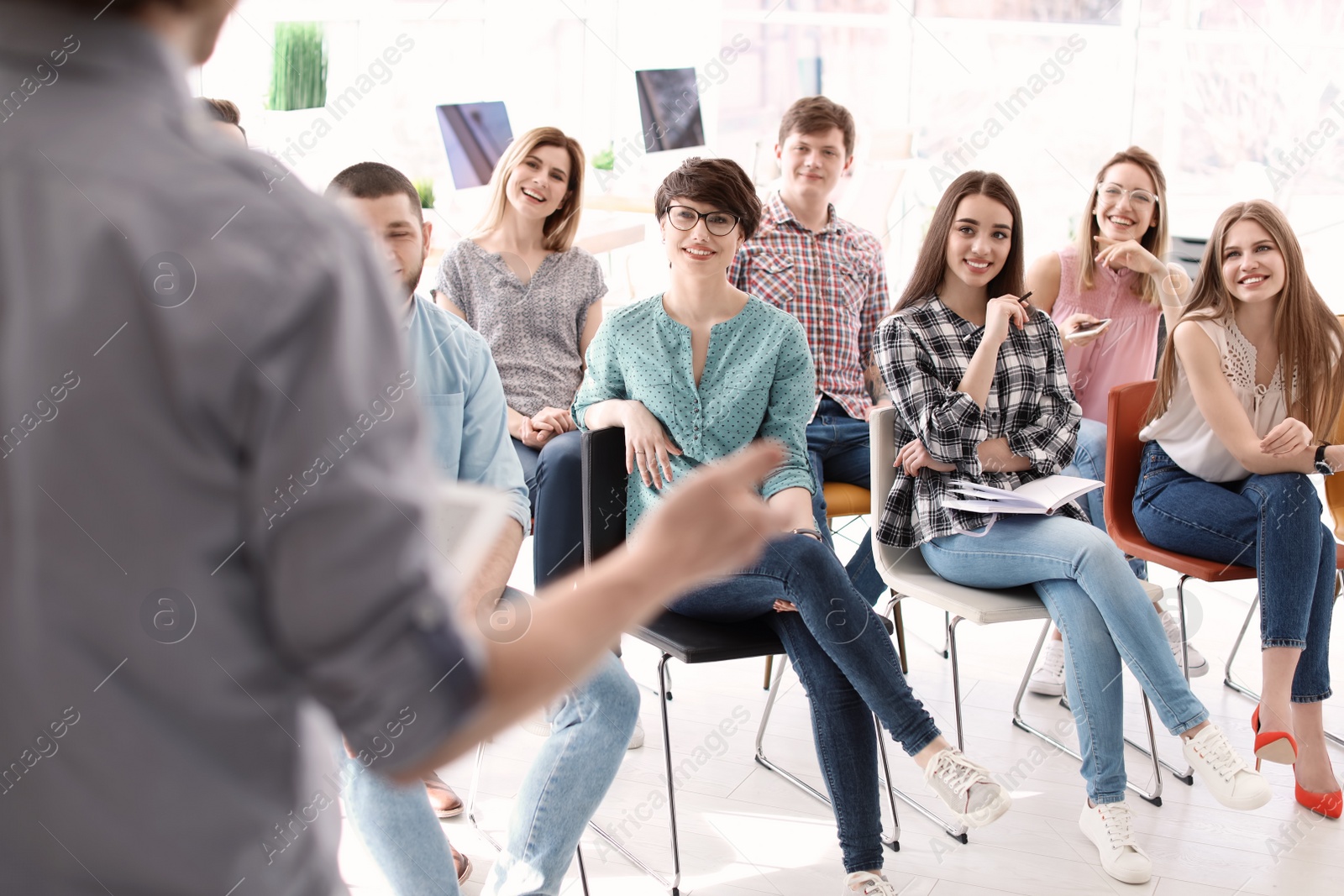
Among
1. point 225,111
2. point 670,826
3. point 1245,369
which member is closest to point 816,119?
point 1245,369

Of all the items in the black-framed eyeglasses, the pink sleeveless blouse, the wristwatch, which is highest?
the black-framed eyeglasses

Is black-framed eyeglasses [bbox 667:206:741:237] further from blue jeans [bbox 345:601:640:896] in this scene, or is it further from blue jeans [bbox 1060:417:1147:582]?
blue jeans [bbox 1060:417:1147:582]

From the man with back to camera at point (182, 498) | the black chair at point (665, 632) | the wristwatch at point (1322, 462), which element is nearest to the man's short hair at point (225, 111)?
the black chair at point (665, 632)

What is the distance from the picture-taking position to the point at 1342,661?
327 cm

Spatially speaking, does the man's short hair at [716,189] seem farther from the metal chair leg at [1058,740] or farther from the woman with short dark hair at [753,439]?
Result: the metal chair leg at [1058,740]

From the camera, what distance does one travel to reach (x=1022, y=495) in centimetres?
244

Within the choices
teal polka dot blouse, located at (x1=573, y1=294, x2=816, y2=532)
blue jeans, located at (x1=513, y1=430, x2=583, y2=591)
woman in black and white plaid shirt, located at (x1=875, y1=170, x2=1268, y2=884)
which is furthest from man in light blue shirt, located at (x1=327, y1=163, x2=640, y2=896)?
woman in black and white plaid shirt, located at (x1=875, y1=170, x2=1268, y2=884)

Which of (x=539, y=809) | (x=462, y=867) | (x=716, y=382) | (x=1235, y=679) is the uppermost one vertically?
(x=716, y=382)

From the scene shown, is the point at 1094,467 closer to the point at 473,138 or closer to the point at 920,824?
the point at 920,824

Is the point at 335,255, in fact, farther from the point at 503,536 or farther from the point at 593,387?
the point at 593,387

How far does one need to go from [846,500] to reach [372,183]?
1562mm

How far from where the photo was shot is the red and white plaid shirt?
3275 millimetres

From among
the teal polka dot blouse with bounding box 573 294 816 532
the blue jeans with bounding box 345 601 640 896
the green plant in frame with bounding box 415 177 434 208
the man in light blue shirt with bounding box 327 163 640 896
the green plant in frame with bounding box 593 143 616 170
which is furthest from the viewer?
the green plant in frame with bounding box 593 143 616 170

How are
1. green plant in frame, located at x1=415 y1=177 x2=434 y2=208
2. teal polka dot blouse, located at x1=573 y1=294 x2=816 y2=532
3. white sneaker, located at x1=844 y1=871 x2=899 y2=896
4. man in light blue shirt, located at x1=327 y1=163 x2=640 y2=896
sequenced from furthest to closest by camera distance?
green plant in frame, located at x1=415 y1=177 x2=434 y2=208
teal polka dot blouse, located at x1=573 y1=294 x2=816 y2=532
white sneaker, located at x1=844 y1=871 x2=899 y2=896
man in light blue shirt, located at x1=327 y1=163 x2=640 y2=896
